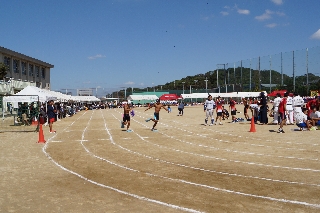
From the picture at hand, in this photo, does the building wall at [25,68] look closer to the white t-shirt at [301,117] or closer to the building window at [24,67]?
the building window at [24,67]

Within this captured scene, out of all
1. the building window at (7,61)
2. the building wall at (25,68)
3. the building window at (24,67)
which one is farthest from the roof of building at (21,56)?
the building window at (24,67)

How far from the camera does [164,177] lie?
732 centimetres

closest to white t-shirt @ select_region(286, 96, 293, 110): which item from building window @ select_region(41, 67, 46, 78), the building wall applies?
the building wall

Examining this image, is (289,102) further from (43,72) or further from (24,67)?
(43,72)

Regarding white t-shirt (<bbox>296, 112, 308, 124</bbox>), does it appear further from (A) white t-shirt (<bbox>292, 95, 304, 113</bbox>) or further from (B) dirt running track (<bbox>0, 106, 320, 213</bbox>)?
(B) dirt running track (<bbox>0, 106, 320, 213</bbox>)

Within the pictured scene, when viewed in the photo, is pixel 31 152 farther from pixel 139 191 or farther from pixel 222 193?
pixel 222 193

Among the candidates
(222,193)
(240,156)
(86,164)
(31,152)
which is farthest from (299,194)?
(31,152)

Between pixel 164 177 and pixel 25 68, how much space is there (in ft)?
196

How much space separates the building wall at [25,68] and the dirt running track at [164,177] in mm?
38513

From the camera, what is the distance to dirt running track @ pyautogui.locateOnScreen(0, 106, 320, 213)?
5449 millimetres

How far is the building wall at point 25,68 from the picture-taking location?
52.3 m

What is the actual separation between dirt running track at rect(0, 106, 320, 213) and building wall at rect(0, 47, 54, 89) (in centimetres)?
3851

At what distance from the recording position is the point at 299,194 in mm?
5867

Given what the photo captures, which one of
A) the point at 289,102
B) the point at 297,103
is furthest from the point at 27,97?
the point at 297,103
